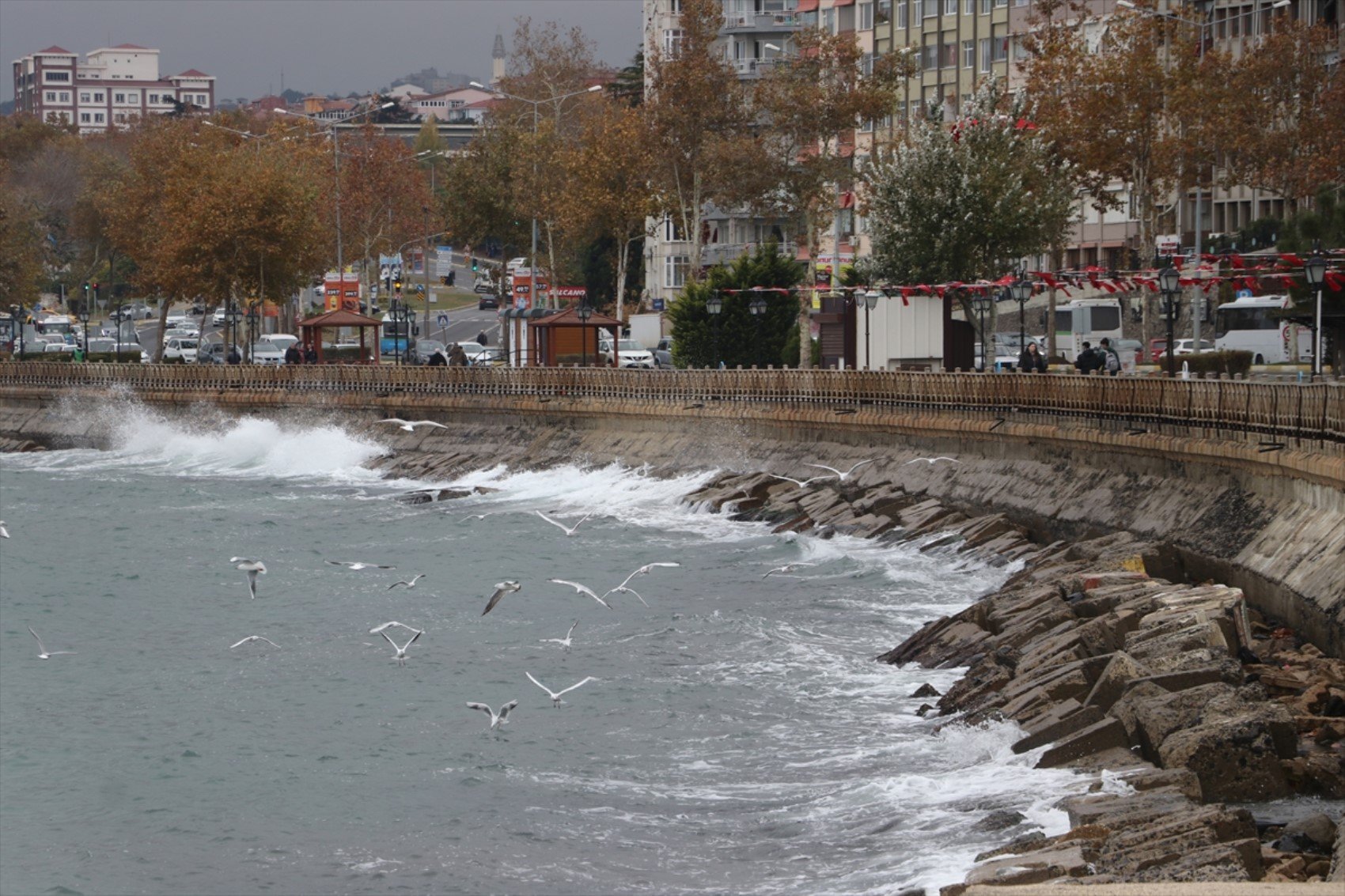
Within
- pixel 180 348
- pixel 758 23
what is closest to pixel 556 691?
pixel 180 348

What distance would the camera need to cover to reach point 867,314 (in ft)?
152

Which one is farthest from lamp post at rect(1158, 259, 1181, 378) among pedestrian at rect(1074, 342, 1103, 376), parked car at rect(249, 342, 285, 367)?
parked car at rect(249, 342, 285, 367)

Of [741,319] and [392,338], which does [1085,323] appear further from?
[392,338]

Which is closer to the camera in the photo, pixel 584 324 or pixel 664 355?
pixel 584 324

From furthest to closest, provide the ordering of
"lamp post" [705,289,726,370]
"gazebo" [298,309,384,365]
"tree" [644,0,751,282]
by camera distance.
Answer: "gazebo" [298,309,384,365] < "tree" [644,0,751,282] < "lamp post" [705,289,726,370]

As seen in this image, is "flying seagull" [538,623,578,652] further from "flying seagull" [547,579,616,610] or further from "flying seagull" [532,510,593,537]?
"flying seagull" [532,510,593,537]

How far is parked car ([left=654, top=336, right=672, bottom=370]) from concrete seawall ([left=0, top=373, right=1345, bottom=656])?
37.3 feet

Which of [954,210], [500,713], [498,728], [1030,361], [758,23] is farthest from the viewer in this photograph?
[758,23]

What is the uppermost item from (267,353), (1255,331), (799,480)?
(1255,331)

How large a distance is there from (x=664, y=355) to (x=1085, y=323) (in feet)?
45.7

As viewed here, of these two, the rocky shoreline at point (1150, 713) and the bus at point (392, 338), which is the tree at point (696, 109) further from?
the rocky shoreline at point (1150, 713)

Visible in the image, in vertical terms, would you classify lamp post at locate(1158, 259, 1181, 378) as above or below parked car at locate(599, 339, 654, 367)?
above

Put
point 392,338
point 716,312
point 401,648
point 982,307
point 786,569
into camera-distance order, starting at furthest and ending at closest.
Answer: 1. point 392,338
2. point 716,312
3. point 982,307
4. point 786,569
5. point 401,648

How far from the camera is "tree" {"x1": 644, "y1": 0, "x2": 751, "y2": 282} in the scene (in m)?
57.9
